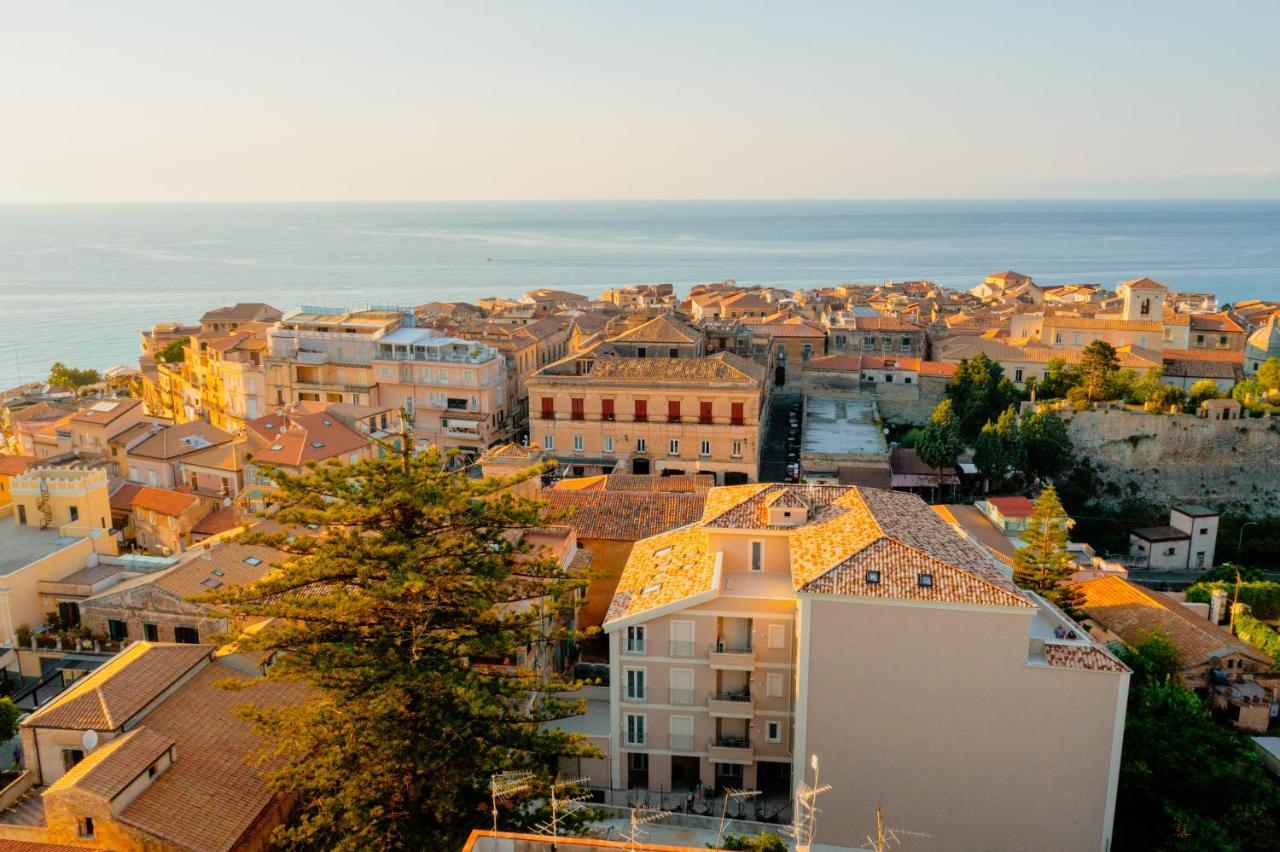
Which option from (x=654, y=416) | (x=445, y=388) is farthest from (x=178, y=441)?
(x=654, y=416)

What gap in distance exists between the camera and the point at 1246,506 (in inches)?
1518

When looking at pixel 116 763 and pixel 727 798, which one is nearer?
pixel 116 763

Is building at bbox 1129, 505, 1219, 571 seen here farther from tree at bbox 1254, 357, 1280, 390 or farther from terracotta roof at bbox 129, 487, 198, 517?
terracotta roof at bbox 129, 487, 198, 517

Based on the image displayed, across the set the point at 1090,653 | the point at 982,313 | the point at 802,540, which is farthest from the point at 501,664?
the point at 982,313

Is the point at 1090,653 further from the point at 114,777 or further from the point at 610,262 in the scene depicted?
the point at 610,262

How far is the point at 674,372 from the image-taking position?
36062mm

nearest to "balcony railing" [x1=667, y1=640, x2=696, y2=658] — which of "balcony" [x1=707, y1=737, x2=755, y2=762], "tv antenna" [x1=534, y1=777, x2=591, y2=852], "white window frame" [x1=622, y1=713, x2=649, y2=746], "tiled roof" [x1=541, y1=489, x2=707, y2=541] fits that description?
"white window frame" [x1=622, y1=713, x2=649, y2=746]

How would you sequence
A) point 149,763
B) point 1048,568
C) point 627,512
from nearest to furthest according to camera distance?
1. point 149,763
2. point 1048,568
3. point 627,512

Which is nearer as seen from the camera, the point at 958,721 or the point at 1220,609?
the point at 958,721

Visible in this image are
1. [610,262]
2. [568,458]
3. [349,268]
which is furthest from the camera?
[610,262]

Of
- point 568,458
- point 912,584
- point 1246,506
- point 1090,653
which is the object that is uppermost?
point 912,584

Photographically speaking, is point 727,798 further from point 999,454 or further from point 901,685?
point 999,454

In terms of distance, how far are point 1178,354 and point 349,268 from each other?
132156 mm

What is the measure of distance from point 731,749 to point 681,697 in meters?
1.18
